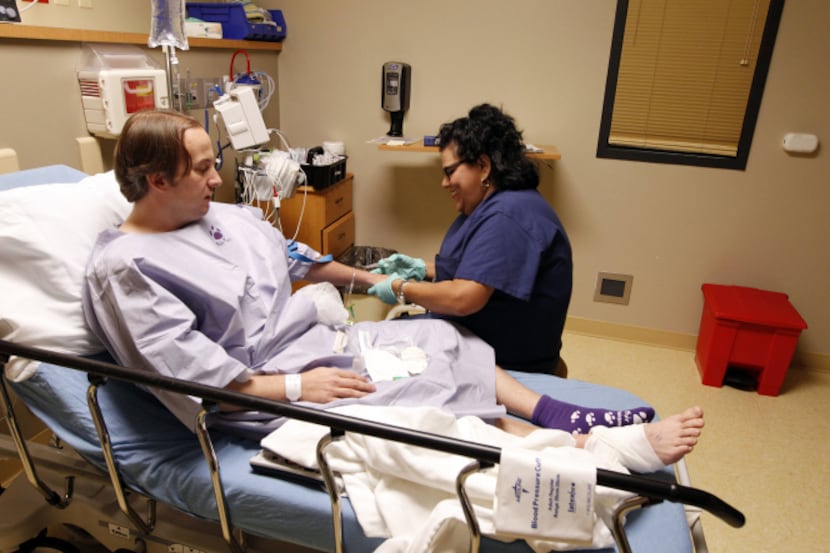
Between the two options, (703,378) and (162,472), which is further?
(703,378)

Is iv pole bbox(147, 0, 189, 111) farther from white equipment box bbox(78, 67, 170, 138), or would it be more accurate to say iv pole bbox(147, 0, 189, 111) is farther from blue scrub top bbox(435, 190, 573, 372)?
blue scrub top bbox(435, 190, 573, 372)

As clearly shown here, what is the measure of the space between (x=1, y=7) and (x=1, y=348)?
3.58ft

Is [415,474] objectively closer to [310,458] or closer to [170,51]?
[310,458]

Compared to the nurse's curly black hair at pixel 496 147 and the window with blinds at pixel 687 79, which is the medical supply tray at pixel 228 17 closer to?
the nurse's curly black hair at pixel 496 147

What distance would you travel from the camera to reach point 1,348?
108 centimetres

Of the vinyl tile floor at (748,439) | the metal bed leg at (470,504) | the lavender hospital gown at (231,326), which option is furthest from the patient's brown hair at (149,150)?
the vinyl tile floor at (748,439)

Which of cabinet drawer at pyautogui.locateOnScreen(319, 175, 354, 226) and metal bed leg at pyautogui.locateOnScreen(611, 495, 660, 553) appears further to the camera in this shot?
cabinet drawer at pyautogui.locateOnScreen(319, 175, 354, 226)

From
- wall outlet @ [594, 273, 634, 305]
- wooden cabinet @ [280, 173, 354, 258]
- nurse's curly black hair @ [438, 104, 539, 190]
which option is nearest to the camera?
nurse's curly black hair @ [438, 104, 539, 190]

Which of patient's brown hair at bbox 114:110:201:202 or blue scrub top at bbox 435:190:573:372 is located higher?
patient's brown hair at bbox 114:110:201:202

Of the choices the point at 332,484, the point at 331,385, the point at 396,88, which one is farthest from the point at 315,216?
the point at 332,484

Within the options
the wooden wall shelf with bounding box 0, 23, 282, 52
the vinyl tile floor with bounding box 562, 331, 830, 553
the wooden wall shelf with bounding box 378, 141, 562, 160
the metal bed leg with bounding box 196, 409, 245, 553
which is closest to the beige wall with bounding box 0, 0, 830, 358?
the wooden wall shelf with bounding box 378, 141, 562, 160

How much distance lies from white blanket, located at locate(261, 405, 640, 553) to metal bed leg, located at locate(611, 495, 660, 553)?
0.28ft

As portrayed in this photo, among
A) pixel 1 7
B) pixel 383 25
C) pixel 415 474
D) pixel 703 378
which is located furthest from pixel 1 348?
pixel 703 378

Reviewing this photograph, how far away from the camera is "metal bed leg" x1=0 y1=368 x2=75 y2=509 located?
3.82 ft
